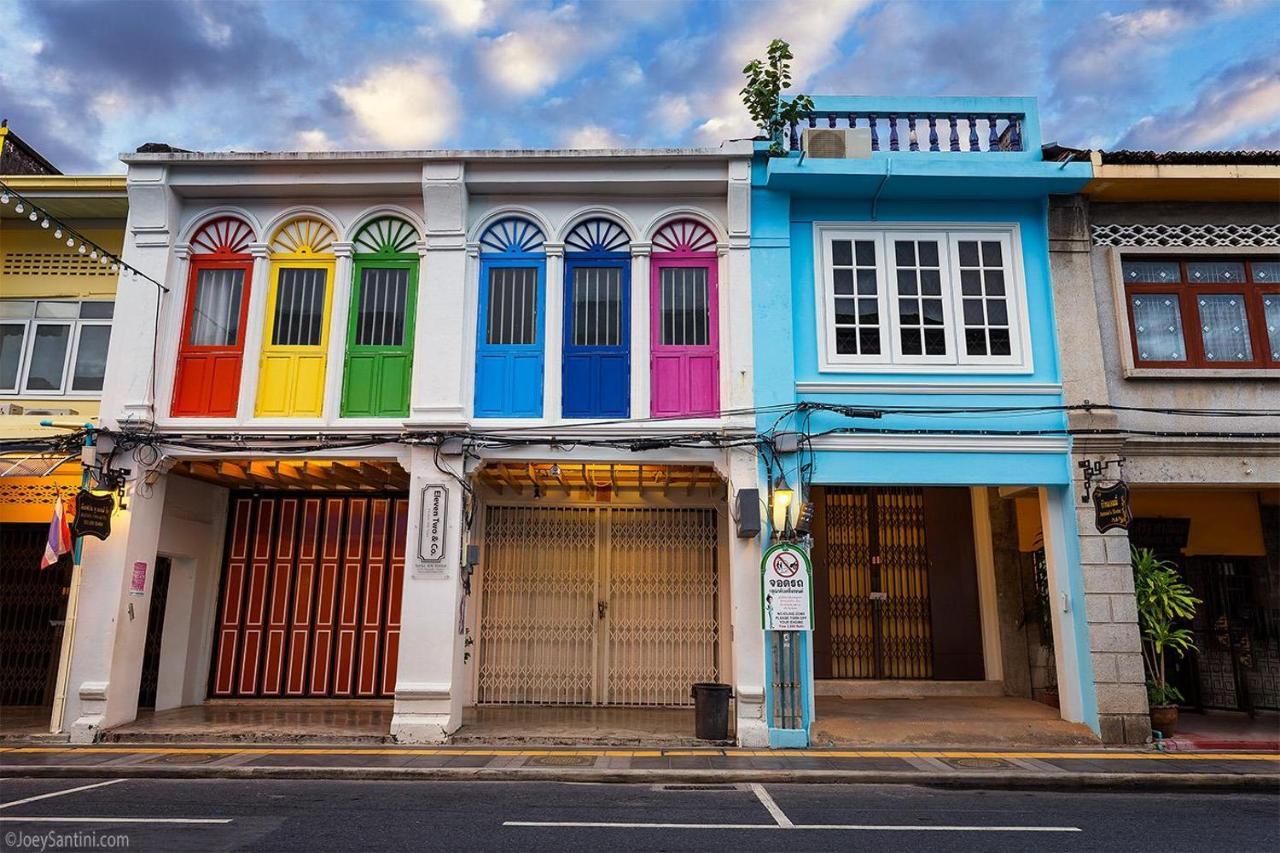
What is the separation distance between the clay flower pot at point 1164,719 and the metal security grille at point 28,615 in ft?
54.8

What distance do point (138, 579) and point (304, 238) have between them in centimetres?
556

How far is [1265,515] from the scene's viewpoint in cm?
A: 1388

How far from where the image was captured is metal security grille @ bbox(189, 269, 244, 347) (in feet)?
41.6

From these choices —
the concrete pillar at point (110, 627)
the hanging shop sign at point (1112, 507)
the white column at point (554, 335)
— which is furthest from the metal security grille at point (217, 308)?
the hanging shop sign at point (1112, 507)

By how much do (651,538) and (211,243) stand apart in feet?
28.0

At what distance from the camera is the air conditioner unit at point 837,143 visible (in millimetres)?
12469

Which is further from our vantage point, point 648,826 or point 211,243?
point 211,243

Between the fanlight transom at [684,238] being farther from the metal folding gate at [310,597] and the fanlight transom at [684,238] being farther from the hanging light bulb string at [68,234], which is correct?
the hanging light bulb string at [68,234]

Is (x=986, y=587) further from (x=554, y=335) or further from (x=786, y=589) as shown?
(x=554, y=335)

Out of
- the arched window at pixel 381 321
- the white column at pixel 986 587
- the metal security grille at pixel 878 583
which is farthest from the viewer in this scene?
the metal security grille at pixel 878 583

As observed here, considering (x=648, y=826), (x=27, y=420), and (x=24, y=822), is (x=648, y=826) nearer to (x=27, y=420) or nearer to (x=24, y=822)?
(x=24, y=822)

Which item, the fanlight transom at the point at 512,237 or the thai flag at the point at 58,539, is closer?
the thai flag at the point at 58,539

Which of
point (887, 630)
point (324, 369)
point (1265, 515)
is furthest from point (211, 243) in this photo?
point (1265, 515)

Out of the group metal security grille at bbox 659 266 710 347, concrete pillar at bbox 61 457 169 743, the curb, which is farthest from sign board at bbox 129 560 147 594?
metal security grille at bbox 659 266 710 347
